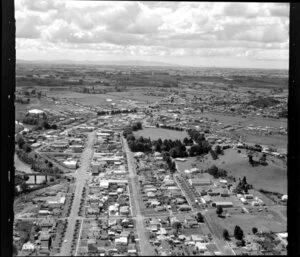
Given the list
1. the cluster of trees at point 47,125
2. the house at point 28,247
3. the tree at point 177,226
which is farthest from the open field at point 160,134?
the house at point 28,247

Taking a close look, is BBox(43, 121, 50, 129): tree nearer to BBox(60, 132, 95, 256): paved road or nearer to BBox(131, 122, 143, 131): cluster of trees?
BBox(60, 132, 95, 256): paved road

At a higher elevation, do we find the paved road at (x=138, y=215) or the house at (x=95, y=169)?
the house at (x=95, y=169)

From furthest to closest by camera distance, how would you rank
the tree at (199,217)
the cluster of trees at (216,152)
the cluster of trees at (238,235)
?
1. the cluster of trees at (216,152)
2. the tree at (199,217)
3. the cluster of trees at (238,235)

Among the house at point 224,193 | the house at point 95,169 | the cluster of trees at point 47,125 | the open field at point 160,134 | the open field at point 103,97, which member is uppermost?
the open field at point 103,97

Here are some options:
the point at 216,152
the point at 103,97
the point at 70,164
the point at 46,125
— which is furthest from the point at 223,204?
the point at 46,125

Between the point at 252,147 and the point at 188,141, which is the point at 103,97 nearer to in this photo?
the point at 188,141

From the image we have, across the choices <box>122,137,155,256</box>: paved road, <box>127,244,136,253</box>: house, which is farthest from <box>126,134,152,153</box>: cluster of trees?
<box>127,244,136,253</box>: house

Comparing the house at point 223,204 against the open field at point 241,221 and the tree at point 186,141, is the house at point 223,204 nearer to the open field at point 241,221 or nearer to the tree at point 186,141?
the open field at point 241,221
